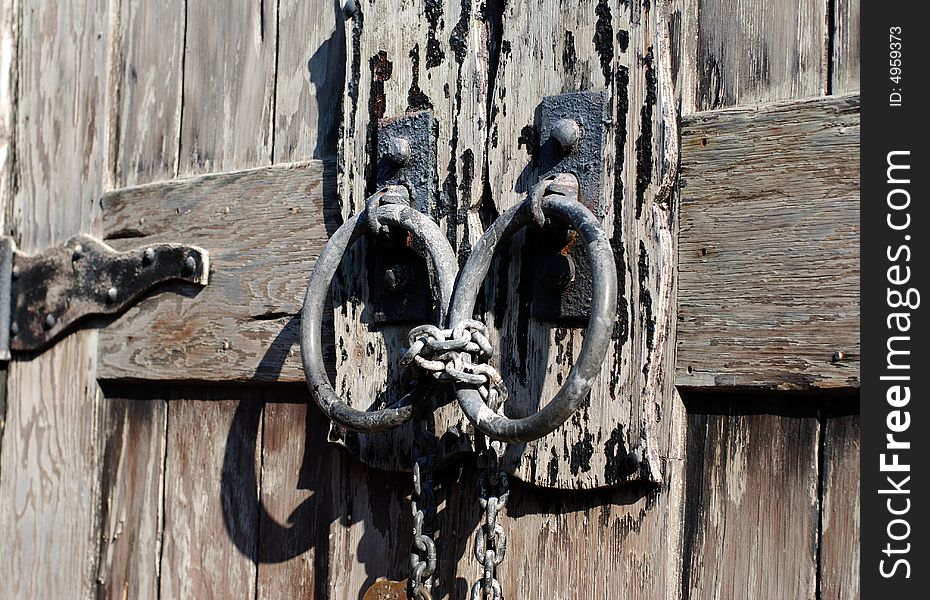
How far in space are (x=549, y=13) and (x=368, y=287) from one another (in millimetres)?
335

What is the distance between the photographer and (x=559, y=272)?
916mm

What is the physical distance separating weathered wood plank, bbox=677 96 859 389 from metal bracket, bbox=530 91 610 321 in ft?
0.26

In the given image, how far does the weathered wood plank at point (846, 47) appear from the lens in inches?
32.6

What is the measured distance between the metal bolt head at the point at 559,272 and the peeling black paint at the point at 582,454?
140 mm

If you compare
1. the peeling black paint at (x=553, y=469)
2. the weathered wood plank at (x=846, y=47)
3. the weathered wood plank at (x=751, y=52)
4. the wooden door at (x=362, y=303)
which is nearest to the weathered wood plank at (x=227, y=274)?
the wooden door at (x=362, y=303)

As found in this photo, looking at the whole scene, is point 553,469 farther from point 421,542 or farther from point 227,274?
point 227,274

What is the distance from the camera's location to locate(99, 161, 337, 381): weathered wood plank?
1.12 metres

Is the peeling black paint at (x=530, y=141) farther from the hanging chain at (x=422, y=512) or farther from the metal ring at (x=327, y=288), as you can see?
the hanging chain at (x=422, y=512)

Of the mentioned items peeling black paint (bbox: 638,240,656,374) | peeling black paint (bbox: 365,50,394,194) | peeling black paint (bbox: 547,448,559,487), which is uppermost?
peeling black paint (bbox: 365,50,394,194)

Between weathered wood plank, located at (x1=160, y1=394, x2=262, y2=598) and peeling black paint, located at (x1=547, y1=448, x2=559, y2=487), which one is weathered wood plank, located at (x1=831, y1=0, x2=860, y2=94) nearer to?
peeling black paint, located at (x1=547, y1=448, x2=559, y2=487)

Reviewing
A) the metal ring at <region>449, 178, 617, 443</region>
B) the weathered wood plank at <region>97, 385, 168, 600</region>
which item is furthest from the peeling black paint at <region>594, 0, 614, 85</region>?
the weathered wood plank at <region>97, 385, 168, 600</region>

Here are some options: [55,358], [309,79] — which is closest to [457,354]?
[309,79]
